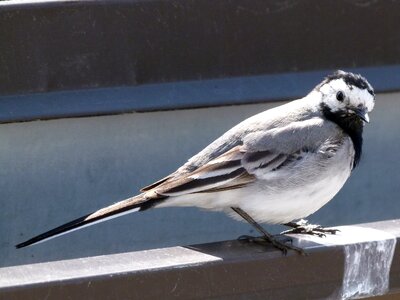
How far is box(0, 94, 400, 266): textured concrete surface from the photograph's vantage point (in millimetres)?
6691

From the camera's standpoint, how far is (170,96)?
22.4 feet

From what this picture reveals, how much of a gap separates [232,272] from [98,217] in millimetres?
1111

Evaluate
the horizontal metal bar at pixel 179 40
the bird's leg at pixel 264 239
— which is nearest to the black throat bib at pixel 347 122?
the bird's leg at pixel 264 239

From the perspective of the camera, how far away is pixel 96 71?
A: 6.76m

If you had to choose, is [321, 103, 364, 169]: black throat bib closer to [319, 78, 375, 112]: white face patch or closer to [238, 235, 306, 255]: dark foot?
[319, 78, 375, 112]: white face patch

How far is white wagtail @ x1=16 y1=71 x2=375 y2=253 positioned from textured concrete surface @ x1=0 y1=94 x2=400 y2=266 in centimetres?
115

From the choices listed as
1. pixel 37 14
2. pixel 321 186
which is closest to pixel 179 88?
pixel 37 14

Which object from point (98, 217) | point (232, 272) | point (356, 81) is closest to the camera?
point (232, 272)

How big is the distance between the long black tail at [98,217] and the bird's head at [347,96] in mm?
1193

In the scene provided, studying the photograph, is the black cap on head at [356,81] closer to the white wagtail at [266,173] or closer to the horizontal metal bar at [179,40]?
the white wagtail at [266,173]

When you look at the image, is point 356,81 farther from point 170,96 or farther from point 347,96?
point 170,96

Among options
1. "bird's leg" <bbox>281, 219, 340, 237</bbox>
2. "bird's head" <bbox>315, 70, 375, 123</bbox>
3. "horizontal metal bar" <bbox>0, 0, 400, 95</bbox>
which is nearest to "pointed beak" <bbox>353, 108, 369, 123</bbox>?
"bird's head" <bbox>315, 70, 375, 123</bbox>

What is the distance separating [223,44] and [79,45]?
0.92 meters

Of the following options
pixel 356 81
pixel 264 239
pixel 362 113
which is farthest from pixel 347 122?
pixel 264 239
